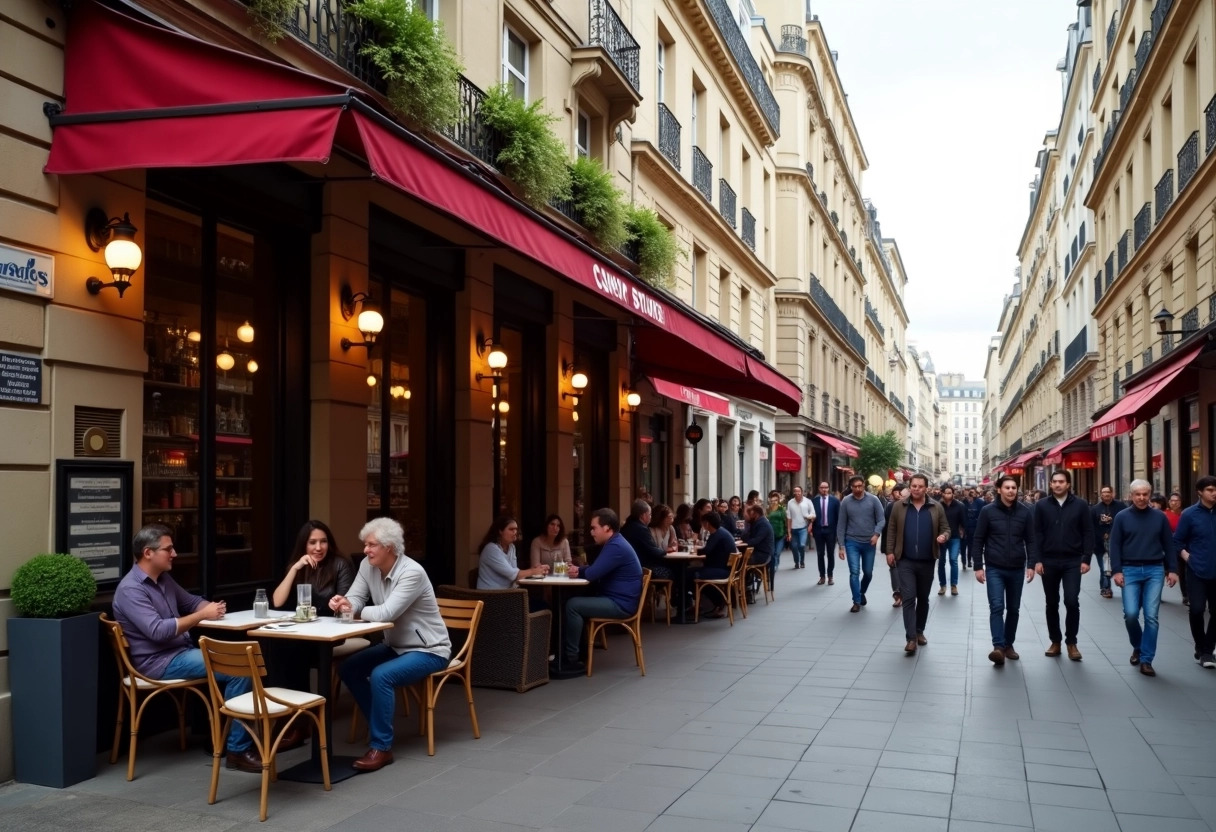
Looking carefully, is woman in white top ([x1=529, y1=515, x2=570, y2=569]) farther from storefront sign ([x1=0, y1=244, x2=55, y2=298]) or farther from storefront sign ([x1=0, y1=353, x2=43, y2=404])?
storefront sign ([x1=0, y1=244, x2=55, y2=298])

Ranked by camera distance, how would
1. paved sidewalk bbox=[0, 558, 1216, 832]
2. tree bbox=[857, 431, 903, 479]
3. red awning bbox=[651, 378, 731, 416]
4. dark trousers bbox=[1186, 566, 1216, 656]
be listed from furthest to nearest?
1. tree bbox=[857, 431, 903, 479]
2. red awning bbox=[651, 378, 731, 416]
3. dark trousers bbox=[1186, 566, 1216, 656]
4. paved sidewalk bbox=[0, 558, 1216, 832]

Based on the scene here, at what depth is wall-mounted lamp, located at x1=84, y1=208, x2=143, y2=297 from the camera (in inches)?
246

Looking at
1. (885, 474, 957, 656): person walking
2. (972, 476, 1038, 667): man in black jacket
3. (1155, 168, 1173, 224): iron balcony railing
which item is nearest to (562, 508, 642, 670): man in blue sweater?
(885, 474, 957, 656): person walking

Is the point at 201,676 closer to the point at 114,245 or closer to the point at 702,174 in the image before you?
the point at 114,245

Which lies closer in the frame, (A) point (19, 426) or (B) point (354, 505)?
(A) point (19, 426)

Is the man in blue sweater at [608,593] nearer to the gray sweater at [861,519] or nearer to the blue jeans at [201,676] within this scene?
the blue jeans at [201,676]

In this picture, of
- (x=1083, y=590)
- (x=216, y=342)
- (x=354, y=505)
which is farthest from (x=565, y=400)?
(x=1083, y=590)

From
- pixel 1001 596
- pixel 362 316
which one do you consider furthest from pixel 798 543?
pixel 362 316

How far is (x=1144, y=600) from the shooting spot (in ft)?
31.4

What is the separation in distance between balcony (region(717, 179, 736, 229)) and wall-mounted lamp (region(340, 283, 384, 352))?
14.4 metres

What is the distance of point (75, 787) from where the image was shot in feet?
18.7

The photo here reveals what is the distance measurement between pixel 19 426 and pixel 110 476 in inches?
27.5

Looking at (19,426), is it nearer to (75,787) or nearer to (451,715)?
(75,787)

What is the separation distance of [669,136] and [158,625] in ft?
48.2
